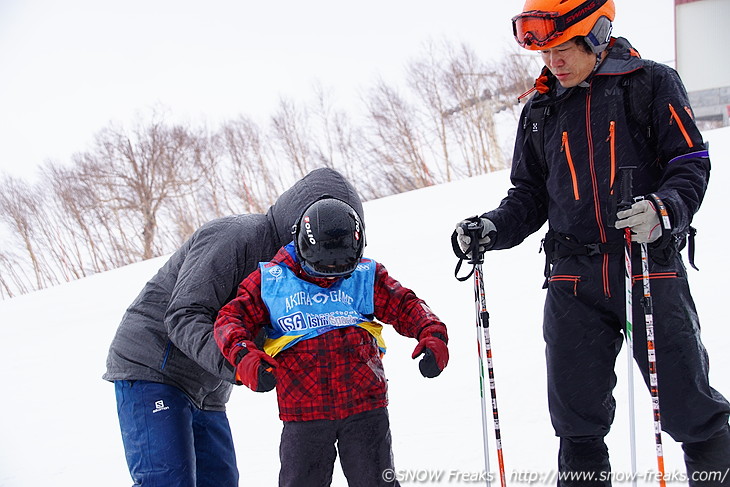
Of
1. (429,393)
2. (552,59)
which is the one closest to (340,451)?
(552,59)

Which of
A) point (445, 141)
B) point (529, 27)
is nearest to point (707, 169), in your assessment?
point (529, 27)

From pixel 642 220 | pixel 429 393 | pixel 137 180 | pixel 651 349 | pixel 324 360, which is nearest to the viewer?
pixel 642 220

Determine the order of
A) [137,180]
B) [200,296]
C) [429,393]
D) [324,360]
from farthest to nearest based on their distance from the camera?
[137,180], [429,393], [200,296], [324,360]

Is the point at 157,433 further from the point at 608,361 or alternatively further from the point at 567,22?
the point at 567,22

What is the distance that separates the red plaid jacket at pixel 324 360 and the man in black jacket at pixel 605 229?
493 millimetres

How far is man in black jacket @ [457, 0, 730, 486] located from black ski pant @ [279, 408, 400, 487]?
0.64 meters

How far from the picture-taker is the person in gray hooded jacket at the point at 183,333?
231 cm

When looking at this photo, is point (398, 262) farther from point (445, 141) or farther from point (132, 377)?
point (445, 141)

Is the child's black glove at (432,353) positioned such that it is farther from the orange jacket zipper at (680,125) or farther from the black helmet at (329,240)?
the orange jacket zipper at (680,125)

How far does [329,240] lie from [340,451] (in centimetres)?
74

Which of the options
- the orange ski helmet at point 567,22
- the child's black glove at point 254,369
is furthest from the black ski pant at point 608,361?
the child's black glove at point 254,369

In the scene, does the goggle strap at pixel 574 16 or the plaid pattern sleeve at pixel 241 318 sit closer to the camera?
the plaid pattern sleeve at pixel 241 318

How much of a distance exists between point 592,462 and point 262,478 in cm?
227

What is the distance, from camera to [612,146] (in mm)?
2195
